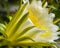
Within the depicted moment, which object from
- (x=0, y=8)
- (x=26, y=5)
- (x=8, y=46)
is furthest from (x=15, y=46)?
(x=0, y=8)

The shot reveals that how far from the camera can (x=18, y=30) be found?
621 mm

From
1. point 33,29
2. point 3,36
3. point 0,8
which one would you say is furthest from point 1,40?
point 0,8

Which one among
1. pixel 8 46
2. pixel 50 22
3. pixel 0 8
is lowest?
pixel 8 46

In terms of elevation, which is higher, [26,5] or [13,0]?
[13,0]

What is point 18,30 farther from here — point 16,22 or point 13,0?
point 13,0

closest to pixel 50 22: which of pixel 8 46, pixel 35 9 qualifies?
pixel 35 9

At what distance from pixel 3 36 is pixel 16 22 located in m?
0.07

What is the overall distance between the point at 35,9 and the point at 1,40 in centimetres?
18

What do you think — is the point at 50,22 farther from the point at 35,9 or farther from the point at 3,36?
the point at 3,36

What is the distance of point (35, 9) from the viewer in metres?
0.65

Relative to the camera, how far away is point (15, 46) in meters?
0.64

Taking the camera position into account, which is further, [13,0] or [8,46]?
[13,0]

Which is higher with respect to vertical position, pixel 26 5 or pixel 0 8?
pixel 0 8

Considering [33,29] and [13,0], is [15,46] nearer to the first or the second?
[33,29]
